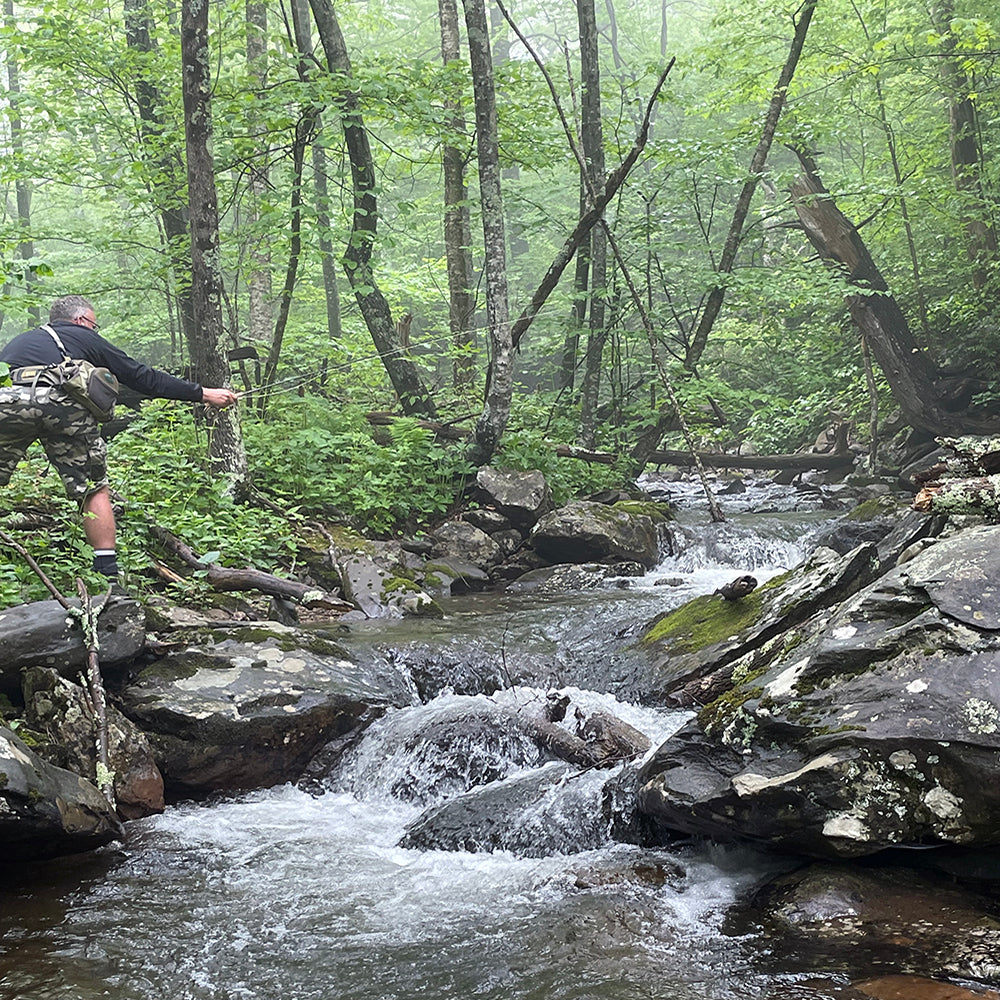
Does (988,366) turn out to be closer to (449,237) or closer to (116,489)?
(449,237)

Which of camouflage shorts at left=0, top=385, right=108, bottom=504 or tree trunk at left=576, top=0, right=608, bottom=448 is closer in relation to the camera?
camouflage shorts at left=0, top=385, right=108, bottom=504

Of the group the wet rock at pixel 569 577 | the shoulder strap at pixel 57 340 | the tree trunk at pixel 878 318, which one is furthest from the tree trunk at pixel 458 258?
the shoulder strap at pixel 57 340

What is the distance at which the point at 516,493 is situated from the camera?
11.2 metres

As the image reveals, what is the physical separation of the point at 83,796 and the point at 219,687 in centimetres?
132

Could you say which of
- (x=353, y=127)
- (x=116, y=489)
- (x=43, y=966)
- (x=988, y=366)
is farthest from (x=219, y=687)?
(x=988, y=366)

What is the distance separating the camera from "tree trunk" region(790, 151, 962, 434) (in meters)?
14.8

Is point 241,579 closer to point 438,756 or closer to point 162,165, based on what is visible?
point 438,756

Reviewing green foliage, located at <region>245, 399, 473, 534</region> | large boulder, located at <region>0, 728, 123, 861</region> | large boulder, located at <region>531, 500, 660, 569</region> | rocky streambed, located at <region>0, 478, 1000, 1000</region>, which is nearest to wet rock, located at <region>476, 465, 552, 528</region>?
large boulder, located at <region>531, 500, 660, 569</region>

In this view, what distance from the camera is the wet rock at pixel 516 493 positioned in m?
11.1

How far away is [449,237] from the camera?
14.5m

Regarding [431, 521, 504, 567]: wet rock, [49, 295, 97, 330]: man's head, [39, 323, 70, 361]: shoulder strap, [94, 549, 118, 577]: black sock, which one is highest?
[49, 295, 97, 330]: man's head

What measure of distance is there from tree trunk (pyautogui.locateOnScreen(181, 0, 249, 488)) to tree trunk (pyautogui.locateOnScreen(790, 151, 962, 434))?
10339 millimetres

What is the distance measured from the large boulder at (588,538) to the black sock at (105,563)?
5.65 meters

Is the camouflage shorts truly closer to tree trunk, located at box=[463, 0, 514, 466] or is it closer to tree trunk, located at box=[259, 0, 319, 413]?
tree trunk, located at box=[259, 0, 319, 413]
